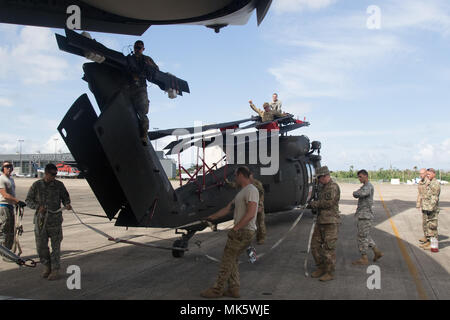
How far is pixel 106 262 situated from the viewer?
9.06m

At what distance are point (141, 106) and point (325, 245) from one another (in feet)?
15.4

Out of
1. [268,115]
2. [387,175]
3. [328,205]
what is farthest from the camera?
[387,175]

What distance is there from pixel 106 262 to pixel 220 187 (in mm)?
3434

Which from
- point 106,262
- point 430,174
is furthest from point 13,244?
point 430,174

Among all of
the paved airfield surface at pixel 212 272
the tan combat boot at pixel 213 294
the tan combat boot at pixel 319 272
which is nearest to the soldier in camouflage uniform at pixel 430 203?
the paved airfield surface at pixel 212 272

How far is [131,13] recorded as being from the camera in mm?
8320

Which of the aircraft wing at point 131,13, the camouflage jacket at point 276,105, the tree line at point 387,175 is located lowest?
the tree line at point 387,175

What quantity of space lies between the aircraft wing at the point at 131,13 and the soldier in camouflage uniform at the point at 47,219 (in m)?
3.08

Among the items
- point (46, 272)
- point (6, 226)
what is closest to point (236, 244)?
point (46, 272)

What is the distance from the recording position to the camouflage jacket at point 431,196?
35.6 ft

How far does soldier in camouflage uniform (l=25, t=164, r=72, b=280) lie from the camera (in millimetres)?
7590

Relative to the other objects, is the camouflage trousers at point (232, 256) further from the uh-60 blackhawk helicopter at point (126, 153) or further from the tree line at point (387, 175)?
the tree line at point (387, 175)

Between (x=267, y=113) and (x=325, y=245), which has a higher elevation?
(x=267, y=113)

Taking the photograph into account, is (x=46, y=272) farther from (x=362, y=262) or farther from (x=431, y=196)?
(x=431, y=196)
